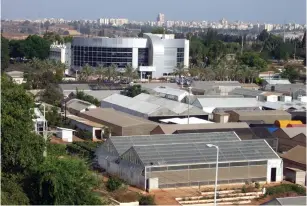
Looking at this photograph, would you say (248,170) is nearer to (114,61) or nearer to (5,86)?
(5,86)

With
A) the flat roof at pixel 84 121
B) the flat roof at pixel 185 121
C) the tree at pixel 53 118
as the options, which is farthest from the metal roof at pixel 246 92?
the tree at pixel 53 118

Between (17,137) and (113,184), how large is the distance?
302cm

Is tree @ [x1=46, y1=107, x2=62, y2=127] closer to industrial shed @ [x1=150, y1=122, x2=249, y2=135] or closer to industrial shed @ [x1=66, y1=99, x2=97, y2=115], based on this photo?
industrial shed @ [x1=66, y1=99, x2=97, y2=115]

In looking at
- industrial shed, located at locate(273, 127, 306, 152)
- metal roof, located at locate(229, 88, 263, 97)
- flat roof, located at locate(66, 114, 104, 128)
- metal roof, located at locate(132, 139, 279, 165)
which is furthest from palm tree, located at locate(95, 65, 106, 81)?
metal roof, located at locate(132, 139, 279, 165)

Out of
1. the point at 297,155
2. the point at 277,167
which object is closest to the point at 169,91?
the point at 297,155

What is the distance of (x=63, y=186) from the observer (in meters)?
8.13

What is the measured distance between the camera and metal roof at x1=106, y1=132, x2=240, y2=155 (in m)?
13.1

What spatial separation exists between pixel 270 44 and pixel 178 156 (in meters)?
39.9

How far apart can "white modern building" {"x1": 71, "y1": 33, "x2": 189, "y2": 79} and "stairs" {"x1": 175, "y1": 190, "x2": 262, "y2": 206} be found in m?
22.3

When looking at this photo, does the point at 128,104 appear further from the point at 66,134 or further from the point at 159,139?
the point at 159,139

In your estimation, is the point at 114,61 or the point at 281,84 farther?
the point at 114,61

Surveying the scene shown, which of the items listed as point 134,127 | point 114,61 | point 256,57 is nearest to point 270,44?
point 256,57

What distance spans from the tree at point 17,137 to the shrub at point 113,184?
98.2 inches

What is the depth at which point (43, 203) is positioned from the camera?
827 centimetres
